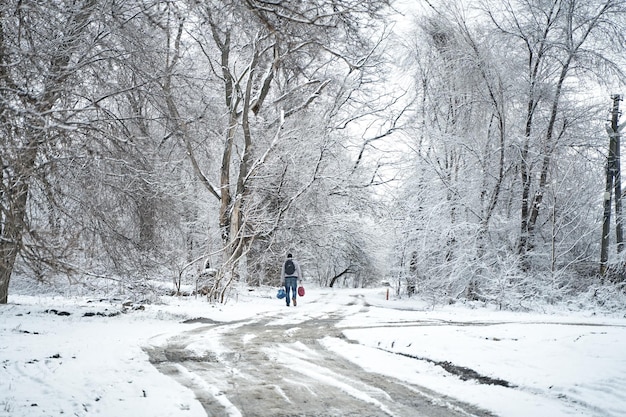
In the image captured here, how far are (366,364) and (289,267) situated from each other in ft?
32.9

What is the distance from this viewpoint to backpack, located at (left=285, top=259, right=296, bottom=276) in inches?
658

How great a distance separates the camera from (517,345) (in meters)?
7.57

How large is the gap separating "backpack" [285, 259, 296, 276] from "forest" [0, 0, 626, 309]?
1.79m

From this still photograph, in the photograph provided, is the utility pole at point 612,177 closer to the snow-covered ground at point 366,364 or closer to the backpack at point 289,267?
the backpack at point 289,267

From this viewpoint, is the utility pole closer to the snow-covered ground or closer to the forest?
the forest

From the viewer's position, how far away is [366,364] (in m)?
6.90

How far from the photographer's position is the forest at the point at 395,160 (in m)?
9.33

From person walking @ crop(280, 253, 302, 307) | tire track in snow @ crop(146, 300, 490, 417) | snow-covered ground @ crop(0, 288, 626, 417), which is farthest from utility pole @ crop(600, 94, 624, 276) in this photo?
tire track in snow @ crop(146, 300, 490, 417)

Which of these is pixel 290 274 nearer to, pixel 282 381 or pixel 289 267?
pixel 289 267

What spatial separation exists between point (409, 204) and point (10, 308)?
1684cm

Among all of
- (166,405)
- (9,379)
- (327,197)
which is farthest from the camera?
(327,197)

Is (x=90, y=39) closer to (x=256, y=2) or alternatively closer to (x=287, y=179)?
(x=256, y=2)

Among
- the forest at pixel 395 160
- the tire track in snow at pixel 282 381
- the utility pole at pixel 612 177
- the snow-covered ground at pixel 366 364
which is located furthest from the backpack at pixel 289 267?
the utility pole at pixel 612 177

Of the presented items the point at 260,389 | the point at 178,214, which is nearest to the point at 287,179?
the point at 178,214
